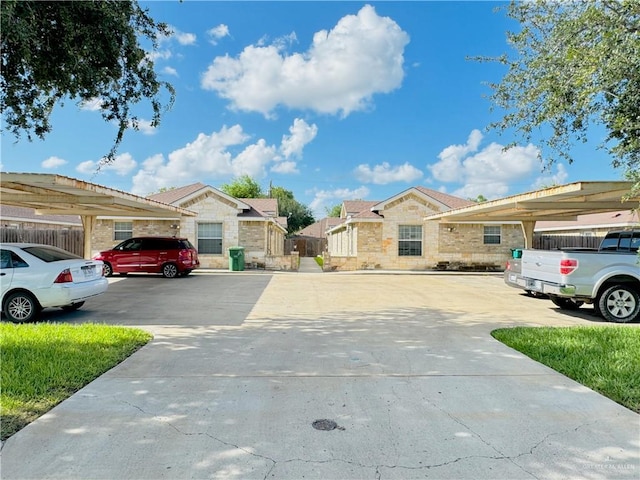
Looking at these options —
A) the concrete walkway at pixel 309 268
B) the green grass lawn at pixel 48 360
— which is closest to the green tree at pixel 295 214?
the concrete walkway at pixel 309 268

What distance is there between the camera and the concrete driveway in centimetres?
283

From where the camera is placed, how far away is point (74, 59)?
19.4 ft

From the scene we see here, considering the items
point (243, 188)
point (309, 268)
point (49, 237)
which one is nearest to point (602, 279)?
point (309, 268)

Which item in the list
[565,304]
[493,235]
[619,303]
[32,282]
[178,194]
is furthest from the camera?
[178,194]

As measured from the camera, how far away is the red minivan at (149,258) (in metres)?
16.4

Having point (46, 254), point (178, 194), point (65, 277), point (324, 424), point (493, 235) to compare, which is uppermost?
point (178, 194)

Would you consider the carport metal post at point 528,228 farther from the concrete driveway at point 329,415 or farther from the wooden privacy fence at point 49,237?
the wooden privacy fence at point 49,237

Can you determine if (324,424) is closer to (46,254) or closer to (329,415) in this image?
(329,415)

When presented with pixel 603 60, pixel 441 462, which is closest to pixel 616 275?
pixel 603 60

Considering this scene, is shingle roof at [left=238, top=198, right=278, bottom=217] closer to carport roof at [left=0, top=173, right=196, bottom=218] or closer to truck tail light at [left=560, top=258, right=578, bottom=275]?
carport roof at [left=0, top=173, right=196, bottom=218]

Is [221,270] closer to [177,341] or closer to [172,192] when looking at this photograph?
[172,192]

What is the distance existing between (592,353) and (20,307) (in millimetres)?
9547

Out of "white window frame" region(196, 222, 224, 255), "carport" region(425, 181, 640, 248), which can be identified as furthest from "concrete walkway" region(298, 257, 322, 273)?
"carport" region(425, 181, 640, 248)

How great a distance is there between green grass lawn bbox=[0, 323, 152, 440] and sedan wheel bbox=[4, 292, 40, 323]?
0.52 metres
